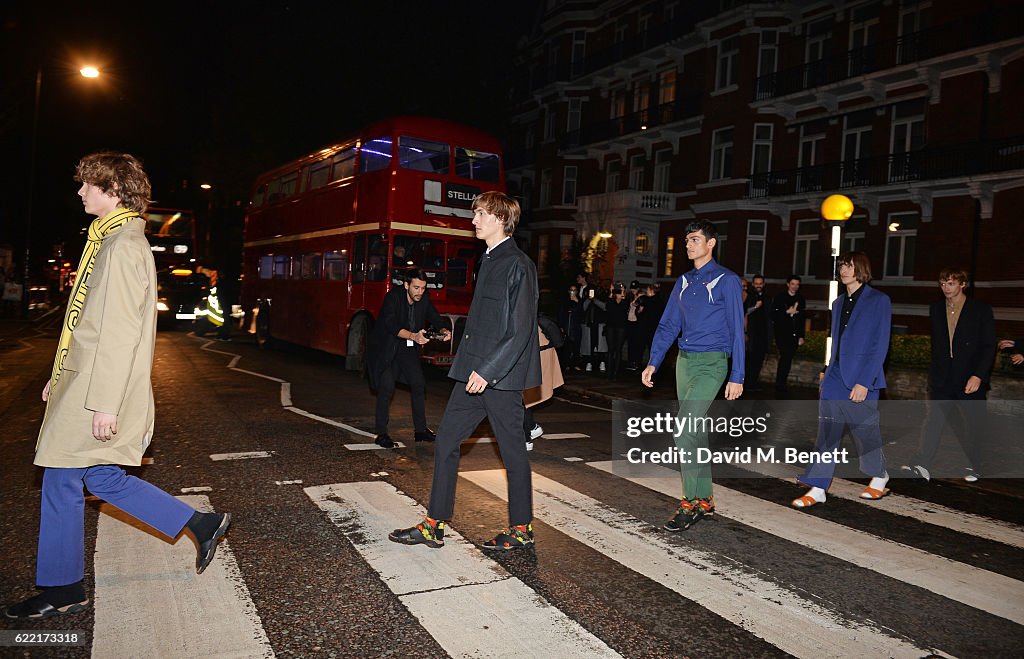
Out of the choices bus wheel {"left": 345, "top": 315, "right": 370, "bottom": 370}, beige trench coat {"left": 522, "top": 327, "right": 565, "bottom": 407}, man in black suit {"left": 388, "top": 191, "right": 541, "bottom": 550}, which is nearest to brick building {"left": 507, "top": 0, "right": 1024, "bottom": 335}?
bus wheel {"left": 345, "top": 315, "right": 370, "bottom": 370}

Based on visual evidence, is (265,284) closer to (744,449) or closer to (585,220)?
(744,449)

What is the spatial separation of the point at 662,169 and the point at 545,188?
30.5 feet

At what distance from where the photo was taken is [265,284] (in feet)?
70.1

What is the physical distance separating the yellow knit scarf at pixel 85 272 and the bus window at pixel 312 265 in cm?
1357

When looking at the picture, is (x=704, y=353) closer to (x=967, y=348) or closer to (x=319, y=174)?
(x=967, y=348)

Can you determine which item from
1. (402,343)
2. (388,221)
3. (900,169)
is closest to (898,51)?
(900,169)

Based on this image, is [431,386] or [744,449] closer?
[744,449]

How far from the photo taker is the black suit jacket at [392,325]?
313 inches

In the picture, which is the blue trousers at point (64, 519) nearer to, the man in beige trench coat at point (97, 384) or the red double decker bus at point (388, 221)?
the man in beige trench coat at point (97, 384)

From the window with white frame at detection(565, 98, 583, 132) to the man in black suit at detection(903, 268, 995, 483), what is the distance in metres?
33.9

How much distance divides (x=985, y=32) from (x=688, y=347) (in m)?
21.4

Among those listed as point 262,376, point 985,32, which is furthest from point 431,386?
point 985,32

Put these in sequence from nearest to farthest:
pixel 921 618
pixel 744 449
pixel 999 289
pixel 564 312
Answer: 1. pixel 921 618
2. pixel 744 449
3. pixel 564 312
4. pixel 999 289

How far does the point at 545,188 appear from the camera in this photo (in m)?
42.0
